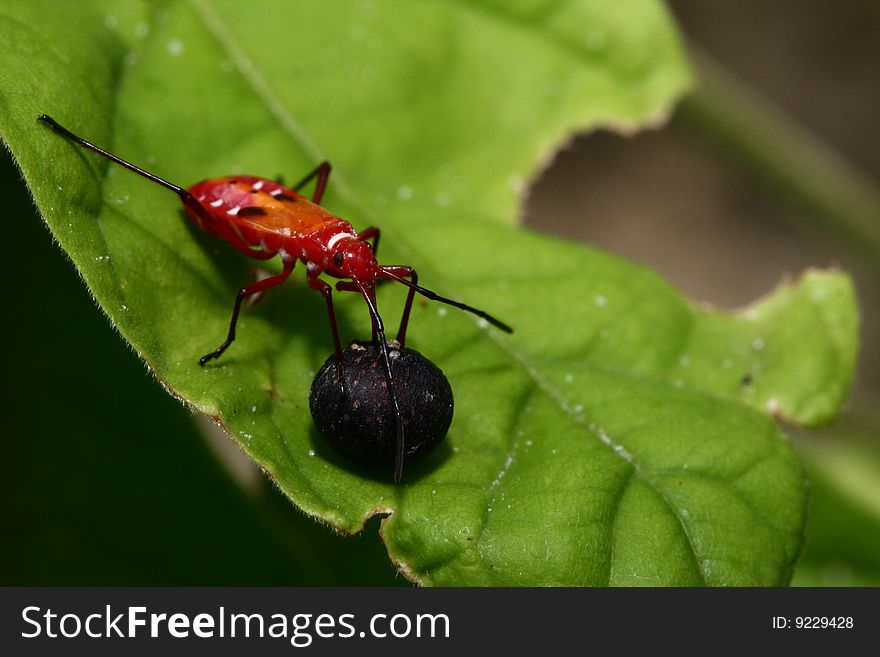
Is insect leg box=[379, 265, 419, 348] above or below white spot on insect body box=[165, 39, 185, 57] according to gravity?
below

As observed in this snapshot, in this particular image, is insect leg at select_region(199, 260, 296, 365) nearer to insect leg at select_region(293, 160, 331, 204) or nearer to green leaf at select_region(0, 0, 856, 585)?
green leaf at select_region(0, 0, 856, 585)

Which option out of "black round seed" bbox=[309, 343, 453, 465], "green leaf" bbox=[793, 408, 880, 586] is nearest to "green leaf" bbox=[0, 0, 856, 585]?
"black round seed" bbox=[309, 343, 453, 465]

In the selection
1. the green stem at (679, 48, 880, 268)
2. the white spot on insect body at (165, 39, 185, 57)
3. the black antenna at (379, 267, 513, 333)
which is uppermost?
the green stem at (679, 48, 880, 268)

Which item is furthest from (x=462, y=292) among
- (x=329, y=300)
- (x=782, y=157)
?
(x=782, y=157)

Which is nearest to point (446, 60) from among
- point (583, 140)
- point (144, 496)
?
point (144, 496)

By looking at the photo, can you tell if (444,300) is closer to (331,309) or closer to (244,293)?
(331,309)

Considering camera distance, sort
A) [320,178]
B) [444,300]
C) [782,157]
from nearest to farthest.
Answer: [444,300] < [320,178] < [782,157]

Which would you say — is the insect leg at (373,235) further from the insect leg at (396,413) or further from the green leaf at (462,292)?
the insect leg at (396,413)

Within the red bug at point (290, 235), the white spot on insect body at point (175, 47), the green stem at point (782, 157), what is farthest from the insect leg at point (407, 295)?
the green stem at point (782, 157)
